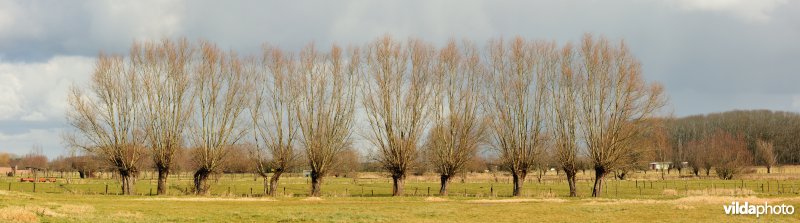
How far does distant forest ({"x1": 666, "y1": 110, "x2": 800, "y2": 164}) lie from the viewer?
552 ft

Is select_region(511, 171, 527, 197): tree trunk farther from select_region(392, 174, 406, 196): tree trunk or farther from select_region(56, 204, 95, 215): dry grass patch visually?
select_region(56, 204, 95, 215): dry grass patch

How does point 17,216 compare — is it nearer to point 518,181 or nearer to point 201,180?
point 201,180

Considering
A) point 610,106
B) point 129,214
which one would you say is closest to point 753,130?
point 610,106

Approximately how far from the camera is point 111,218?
1029 inches

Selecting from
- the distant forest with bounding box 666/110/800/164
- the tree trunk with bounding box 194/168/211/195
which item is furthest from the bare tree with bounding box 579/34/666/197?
the distant forest with bounding box 666/110/800/164

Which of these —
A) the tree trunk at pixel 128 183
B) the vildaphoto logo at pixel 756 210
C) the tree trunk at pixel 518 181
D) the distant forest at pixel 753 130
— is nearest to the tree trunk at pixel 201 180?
the tree trunk at pixel 128 183

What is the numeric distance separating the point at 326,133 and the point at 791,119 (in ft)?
570

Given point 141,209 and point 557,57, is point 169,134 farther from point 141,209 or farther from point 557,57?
point 557,57

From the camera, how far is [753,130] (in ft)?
582

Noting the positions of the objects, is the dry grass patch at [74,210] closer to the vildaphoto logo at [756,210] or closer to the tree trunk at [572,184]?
the vildaphoto logo at [756,210]

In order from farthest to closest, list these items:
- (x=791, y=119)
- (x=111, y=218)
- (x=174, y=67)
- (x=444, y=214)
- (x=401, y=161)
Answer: (x=791, y=119) → (x=174, y=67) → (x=401, y=161) → (x=444, y=214) → (x=111, y=218)

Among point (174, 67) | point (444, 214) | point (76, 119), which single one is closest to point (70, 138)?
point (76, 119)

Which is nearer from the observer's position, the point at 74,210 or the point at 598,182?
the point at 74,210

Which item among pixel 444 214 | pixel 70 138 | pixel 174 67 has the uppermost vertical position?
pixel 174 67
